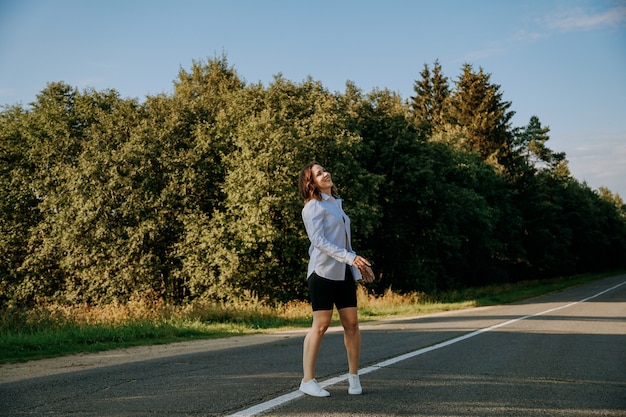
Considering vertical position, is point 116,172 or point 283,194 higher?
point 116,172

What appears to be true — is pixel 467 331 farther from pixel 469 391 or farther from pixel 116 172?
pixel 116 172

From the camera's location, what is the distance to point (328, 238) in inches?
182

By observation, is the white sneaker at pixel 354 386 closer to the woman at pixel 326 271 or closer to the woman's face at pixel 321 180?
the woman at pixel 326 271

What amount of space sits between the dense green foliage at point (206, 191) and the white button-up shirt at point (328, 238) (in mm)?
17330

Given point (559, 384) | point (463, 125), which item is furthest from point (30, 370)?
point (463, 125)

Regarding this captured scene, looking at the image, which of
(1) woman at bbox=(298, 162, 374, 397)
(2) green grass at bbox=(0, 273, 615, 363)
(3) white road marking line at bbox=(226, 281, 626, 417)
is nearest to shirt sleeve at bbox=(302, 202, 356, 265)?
(1) woman at bbox=(298, 162, 374, 397)

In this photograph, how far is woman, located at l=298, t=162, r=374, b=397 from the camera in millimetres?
4535

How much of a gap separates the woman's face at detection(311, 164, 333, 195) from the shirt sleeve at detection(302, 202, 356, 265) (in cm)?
16

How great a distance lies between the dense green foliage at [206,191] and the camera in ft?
76.4

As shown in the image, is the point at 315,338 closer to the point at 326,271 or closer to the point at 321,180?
the point at 326,271

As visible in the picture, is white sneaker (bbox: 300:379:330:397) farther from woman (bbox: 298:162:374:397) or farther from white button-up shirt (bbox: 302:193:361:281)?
white button-up shirt (bbox: 302:193:361:281)

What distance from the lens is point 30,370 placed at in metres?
6.76

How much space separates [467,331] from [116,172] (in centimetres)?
1950

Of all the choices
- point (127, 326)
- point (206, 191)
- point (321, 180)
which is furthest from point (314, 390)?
point (206, 191)
